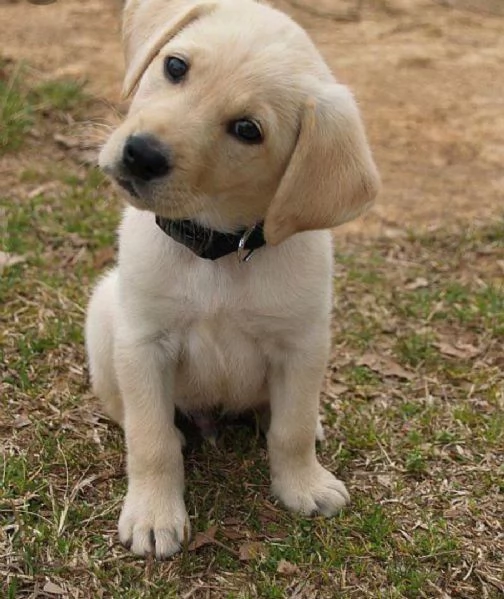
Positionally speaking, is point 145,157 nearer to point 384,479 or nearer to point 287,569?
point 287,569

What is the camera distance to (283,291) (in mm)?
3145

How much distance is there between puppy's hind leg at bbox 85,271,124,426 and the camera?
3584 mm

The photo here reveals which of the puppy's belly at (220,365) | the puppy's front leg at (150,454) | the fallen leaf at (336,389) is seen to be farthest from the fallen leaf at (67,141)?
the puppy's front leg at (150,454)

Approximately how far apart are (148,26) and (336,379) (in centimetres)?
190

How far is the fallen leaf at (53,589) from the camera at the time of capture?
3078mm

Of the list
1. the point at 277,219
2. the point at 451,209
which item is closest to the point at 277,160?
the point at 277,219

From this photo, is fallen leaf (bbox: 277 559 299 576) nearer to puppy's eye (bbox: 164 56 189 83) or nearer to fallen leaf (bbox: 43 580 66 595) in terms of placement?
fallen leaf (bbox: 43 580 66 595)

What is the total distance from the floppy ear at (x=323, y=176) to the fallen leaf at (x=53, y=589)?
1.34m

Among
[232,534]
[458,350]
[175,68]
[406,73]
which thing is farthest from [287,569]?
[406,73]

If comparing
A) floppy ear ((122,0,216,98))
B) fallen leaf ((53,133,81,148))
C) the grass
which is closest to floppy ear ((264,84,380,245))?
floppy ear ((122,0,216,98))

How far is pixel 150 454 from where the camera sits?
3.28 meters

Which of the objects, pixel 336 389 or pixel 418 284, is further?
pixel 418 284

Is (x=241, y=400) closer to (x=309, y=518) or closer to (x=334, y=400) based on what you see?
(x=309, y=518)

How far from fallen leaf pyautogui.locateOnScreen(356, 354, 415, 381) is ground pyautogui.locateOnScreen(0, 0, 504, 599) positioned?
0.01 m
